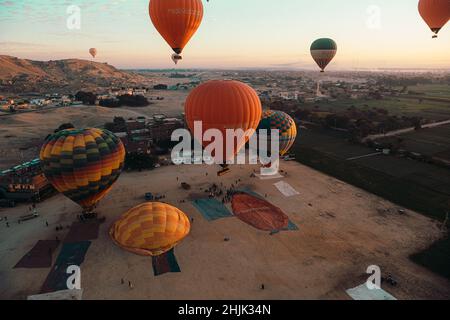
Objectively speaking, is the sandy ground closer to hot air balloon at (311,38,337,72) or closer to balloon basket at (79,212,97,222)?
balloon basket at (79,212,97,222)

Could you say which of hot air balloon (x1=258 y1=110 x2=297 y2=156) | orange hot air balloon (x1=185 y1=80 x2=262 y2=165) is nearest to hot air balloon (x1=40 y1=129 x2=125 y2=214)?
orange hot air balloon (x1=185 y1=80 x2=262 y2=165)

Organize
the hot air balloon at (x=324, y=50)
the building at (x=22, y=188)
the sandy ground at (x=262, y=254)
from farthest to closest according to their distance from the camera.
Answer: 1. the hot air balloon at (x=324, y=50)
2. the building at (x=22, y=188)
3. the sandy ground at (x=262, y=254)

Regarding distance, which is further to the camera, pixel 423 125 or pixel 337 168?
pixel 423 125

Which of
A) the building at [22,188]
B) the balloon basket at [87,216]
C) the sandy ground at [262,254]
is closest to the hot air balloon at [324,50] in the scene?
the sandy ground at [262,254]

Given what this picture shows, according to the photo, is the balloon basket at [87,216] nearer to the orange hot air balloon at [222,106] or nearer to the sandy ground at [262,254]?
the sandy ground at [262,254]

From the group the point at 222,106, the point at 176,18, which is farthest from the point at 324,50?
the point at 222,106

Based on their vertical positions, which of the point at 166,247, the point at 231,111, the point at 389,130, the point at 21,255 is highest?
the point at 231,111

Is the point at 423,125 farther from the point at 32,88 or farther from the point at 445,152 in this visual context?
the point at 32,88

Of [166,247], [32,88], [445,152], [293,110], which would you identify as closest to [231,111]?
[166,247]
